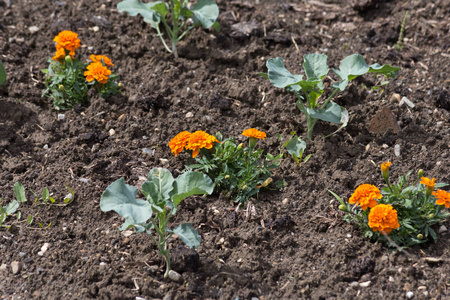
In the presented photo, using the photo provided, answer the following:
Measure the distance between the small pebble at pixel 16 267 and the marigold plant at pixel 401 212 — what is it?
196 centimetres

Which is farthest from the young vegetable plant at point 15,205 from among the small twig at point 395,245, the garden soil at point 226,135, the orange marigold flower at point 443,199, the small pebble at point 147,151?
the orange marigold flower at point 443,199

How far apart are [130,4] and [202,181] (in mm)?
2242

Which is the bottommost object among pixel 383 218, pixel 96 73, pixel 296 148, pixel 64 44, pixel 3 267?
pixel 3 267

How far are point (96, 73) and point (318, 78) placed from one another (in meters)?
1.71

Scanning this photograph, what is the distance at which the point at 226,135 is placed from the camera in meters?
3.64

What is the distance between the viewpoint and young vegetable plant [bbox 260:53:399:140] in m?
3.25

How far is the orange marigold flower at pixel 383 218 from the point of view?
2.64 meters

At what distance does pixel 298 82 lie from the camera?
3.20 metres

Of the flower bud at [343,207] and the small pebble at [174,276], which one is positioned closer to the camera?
the small pebble at [174,276]

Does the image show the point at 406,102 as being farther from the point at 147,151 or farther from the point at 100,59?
the point at 100,59

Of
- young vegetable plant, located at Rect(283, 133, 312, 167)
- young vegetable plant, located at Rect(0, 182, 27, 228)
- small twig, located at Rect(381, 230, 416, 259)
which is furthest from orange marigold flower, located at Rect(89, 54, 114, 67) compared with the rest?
small twig, located at Rect(381, 230, 416, 259)

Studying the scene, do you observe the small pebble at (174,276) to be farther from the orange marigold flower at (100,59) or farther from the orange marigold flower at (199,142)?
the orange marigold flower at (100,59)

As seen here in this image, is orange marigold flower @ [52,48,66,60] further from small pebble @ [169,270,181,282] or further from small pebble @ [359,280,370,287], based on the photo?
small pebble @ [359,280,370,287]

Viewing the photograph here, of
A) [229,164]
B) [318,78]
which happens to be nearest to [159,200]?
[229,164]
